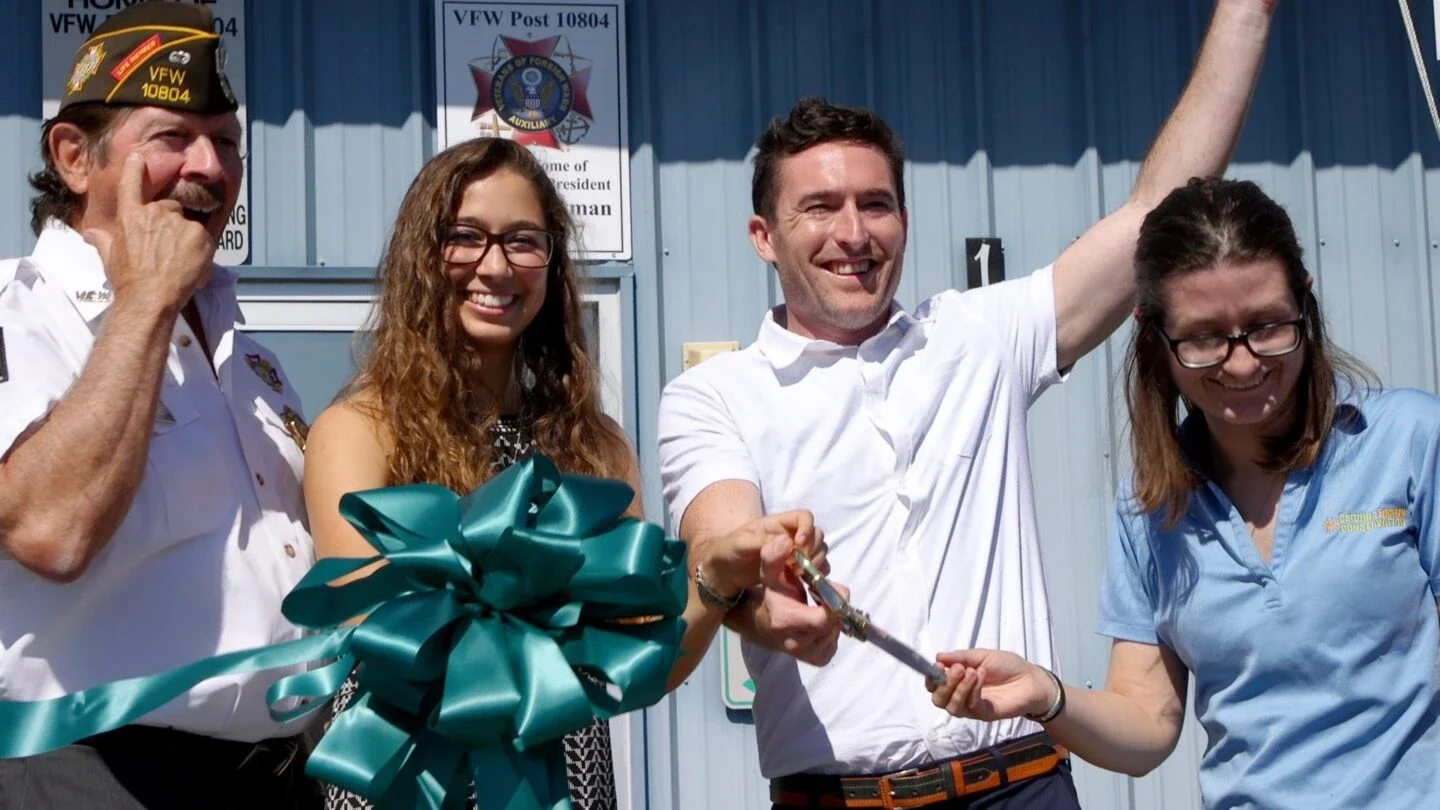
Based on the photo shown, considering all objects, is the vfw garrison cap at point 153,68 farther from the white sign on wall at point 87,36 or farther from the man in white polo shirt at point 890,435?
the white sign on wall at point 87,36

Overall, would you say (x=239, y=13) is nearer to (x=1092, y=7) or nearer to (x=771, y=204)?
(x=771, y=204)

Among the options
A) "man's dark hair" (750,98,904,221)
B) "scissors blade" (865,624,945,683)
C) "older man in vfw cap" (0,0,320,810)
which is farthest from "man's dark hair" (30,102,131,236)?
"scissors blade" (865,624,945,683)

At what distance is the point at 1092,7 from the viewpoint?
14.8 feet

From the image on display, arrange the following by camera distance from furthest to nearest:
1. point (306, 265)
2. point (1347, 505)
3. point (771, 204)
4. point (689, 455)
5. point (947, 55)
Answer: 1. point (947, 55)
2. point (306, 265)
3. point (771, 204)
4. point (689, 455)
5. point (1347, 505)

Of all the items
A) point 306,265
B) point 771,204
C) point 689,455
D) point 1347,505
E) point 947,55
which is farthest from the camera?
point 947,55

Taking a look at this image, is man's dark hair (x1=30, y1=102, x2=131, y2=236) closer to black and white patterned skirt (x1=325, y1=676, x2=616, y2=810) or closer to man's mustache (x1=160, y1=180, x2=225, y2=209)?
man's mustache (x1=160, y1=180, x2=225, y2=209)

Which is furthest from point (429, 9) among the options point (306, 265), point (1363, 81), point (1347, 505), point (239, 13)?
point (1347, 505)

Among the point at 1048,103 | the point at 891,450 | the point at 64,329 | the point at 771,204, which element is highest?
the point at 1048,103

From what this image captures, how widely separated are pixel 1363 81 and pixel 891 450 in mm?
2579

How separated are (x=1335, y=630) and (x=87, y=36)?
10.8 feet

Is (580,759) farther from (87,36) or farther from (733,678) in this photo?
(87,36)

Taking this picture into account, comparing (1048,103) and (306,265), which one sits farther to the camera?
(1048,103)

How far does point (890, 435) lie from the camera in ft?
8.73

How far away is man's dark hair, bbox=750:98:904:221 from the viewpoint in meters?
2.86
